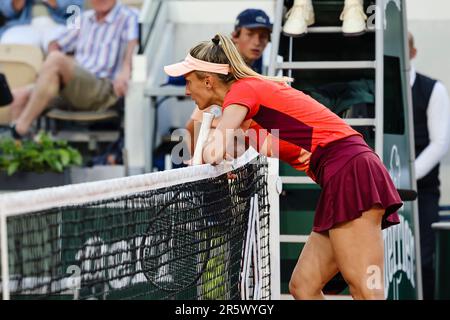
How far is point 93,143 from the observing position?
1068 cm

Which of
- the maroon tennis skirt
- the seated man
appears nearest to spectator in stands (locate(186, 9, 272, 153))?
the seated man

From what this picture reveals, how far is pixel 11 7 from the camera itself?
1162 centimetres

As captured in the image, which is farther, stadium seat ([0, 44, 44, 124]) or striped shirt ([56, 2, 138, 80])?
stadium seat ([0, 44, 44, 124])

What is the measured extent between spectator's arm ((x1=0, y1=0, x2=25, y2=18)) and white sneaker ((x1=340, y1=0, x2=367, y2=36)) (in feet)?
16.1

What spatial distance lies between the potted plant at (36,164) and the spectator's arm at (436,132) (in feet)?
9.89

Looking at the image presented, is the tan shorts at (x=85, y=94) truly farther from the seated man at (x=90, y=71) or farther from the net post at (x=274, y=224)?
the net post at (x=274, y=224)

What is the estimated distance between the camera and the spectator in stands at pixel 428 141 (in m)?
9.10

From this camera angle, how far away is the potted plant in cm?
984

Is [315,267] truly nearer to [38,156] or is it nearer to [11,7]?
[38,156]

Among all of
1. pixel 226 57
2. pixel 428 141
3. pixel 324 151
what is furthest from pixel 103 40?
pixel 324 151

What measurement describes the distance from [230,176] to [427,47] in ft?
20.6

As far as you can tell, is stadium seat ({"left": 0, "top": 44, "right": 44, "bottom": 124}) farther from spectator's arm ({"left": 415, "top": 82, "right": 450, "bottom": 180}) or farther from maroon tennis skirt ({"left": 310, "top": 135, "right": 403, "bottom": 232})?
maroon tennis skirt ({"left": 310, "top": 135, "right": 403, "bottom": 232})

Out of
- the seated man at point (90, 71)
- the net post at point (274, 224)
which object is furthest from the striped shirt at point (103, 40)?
the net post at point (274, 224)
